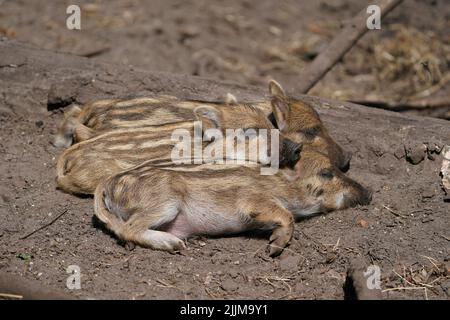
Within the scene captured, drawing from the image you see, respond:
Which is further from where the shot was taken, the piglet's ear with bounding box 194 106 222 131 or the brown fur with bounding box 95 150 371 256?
the piglet's ear with bounding box 194 106 222 131

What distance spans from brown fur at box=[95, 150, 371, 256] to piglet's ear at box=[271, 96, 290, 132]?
45cm

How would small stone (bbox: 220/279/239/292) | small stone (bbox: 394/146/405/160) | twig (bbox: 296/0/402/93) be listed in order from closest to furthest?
small stone (bbox: 220/279/239/292) < small stone (bbox: 394/146/405/160) < twig (bbox: 296/0/402/93)

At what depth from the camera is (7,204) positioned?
4.86 metres

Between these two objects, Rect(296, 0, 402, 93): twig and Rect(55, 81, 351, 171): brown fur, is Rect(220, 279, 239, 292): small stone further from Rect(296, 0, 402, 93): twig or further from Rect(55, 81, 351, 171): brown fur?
Rect(296, 0, 402, 93): twig

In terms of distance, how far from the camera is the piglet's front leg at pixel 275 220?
446 centimetres

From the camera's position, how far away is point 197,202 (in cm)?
452

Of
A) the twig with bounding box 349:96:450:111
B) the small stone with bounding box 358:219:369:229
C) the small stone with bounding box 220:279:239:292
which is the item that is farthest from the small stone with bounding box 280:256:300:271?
the twig with bounding box 349:96:450:111

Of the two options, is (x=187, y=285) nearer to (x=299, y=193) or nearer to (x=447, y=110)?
(x=299, y=193)

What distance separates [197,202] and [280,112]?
1.07 meters

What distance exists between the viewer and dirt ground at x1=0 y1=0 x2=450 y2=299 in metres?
4.18

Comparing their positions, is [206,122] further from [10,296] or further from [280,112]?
[10,296]

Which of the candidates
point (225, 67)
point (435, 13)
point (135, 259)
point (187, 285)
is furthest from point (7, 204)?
point (435, 13)

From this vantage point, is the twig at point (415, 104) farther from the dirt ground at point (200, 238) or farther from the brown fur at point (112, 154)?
the brown fur at point (112, 154)
